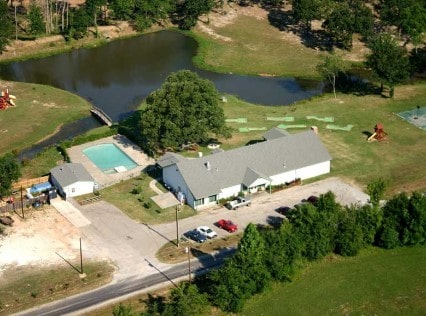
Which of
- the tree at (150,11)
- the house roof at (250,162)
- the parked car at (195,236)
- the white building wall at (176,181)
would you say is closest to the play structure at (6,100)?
the white building wall at (176,181)

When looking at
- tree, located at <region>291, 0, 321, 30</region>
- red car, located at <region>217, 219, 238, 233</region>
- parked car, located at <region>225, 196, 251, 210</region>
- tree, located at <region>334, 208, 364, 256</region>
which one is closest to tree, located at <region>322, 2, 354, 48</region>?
tree, located at <region>291, 0, 321, 30</region>

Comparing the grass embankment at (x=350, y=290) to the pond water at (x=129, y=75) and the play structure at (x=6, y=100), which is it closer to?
the pond water at (x=129, y=75)

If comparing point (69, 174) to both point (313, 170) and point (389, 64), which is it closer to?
point (313, 170)

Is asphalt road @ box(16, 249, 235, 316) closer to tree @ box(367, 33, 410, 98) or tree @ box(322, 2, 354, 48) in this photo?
tree @ box(367, 33, 410, 98)

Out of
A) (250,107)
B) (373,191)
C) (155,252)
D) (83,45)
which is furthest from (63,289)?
(83,45)

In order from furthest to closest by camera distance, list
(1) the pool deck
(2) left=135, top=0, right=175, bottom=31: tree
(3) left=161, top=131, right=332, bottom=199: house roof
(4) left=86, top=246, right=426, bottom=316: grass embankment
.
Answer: (2) left=135, top=0, right=175, bottom=31: tree
(1) the pool deck
(3) left=161, top=131, right=332, bottom=199: house roof
(4) left=86, top=246, right=426, bottom=316: grass embankment

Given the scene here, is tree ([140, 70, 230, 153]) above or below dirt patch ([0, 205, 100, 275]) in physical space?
above
